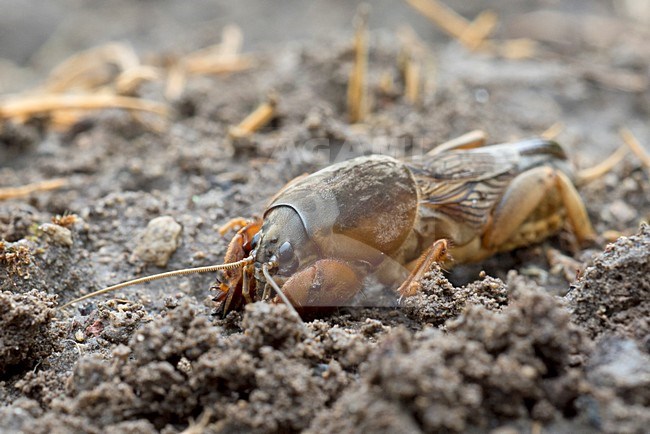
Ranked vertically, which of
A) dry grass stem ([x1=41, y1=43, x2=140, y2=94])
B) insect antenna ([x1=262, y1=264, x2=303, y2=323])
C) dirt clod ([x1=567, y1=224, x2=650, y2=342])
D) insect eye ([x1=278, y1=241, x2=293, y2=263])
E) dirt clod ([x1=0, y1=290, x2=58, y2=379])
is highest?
dry grass stem ([x1=41, y1=43, x2=140, y2=94])

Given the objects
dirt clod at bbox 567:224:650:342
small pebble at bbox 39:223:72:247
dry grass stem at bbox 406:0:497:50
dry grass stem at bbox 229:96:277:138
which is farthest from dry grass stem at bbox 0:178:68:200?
dry grass stem at bbox 406:0:497:50

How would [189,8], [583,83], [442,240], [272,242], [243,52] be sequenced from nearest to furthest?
[272,242] → [442,240] → [583,83] → [243,52] → [189,8]

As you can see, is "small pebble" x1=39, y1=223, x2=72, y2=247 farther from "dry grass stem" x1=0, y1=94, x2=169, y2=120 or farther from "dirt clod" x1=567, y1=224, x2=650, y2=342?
"dirt clod" x1=567, y1=224, x2=650, y2=342

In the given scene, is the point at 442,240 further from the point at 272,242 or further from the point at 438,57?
the point at 438,57

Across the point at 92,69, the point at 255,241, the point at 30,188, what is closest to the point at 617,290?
the point at 255,241

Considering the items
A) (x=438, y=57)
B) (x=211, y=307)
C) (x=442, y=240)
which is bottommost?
(x=211, y=307)

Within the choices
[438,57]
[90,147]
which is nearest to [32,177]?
[90,147]
